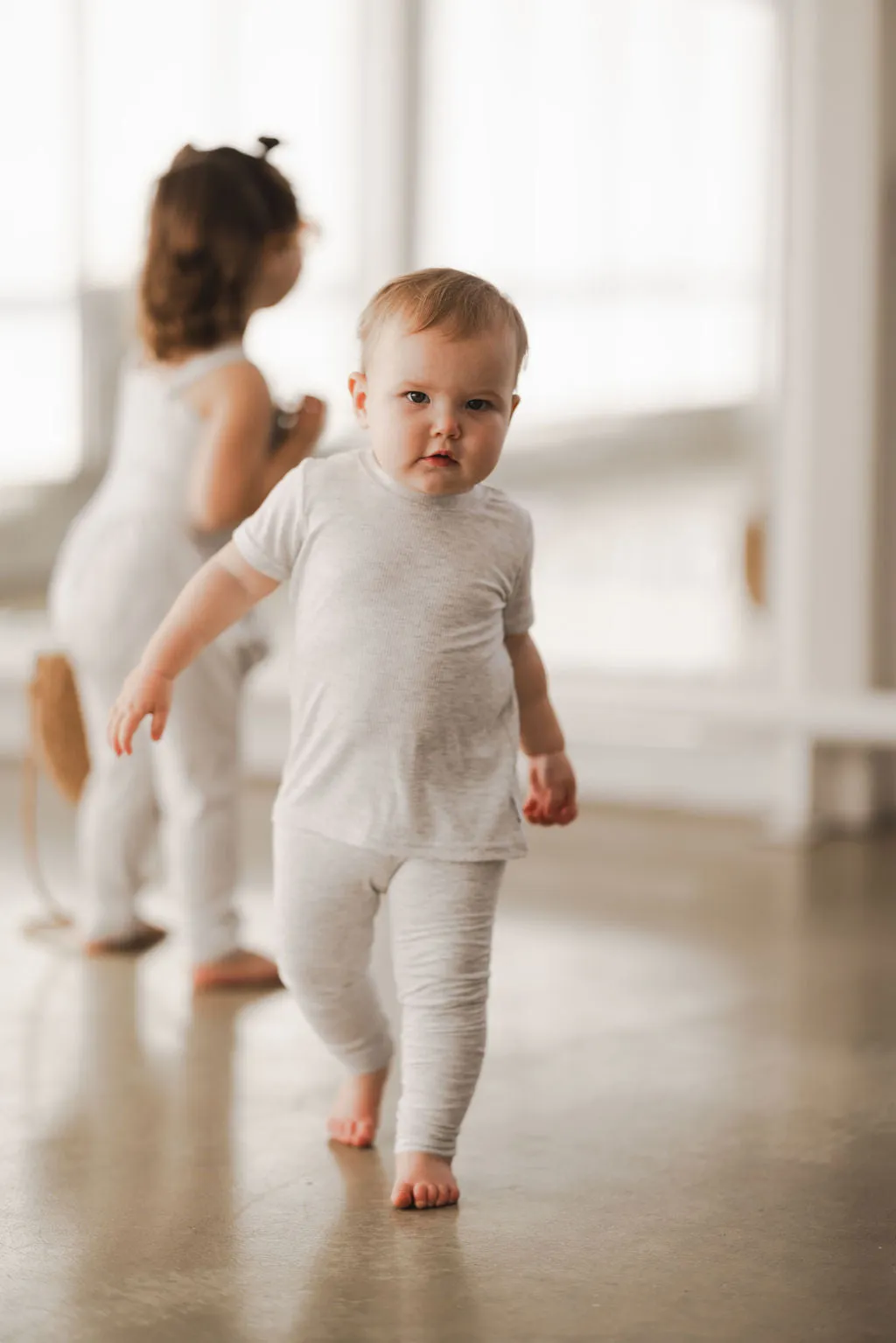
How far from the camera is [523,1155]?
183cm

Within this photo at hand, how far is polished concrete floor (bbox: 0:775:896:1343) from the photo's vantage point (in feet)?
4.87

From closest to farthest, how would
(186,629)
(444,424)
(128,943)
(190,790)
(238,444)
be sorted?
(444,424) < (186,629) < (238,444) < (190,790) < (128,943)

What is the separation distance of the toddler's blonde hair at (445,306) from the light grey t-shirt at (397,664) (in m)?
0.14

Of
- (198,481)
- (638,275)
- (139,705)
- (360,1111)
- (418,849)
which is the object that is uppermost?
(638,275)

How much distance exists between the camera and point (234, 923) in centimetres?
244

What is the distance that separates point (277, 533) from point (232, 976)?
0.88 meters

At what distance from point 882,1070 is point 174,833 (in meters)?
0.94

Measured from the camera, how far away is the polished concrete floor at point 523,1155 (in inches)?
58.4

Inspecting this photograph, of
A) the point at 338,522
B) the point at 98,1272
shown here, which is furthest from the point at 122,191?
the point at 98,1272

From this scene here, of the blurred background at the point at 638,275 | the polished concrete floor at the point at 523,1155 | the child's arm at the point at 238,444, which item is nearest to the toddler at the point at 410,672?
the polished concrete floor at the point at 523,1155

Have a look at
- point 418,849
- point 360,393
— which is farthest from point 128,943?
point 360,393

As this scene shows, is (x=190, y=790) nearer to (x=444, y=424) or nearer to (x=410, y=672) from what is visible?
(x=410, y=672)

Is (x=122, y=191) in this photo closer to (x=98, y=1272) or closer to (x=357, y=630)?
(x=357, y=630)

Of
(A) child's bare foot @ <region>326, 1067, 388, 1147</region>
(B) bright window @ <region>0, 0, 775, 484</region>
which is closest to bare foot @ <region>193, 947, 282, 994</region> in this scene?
(A) child's bare foot @ <region>326, 1067, 388, 1147</region>
